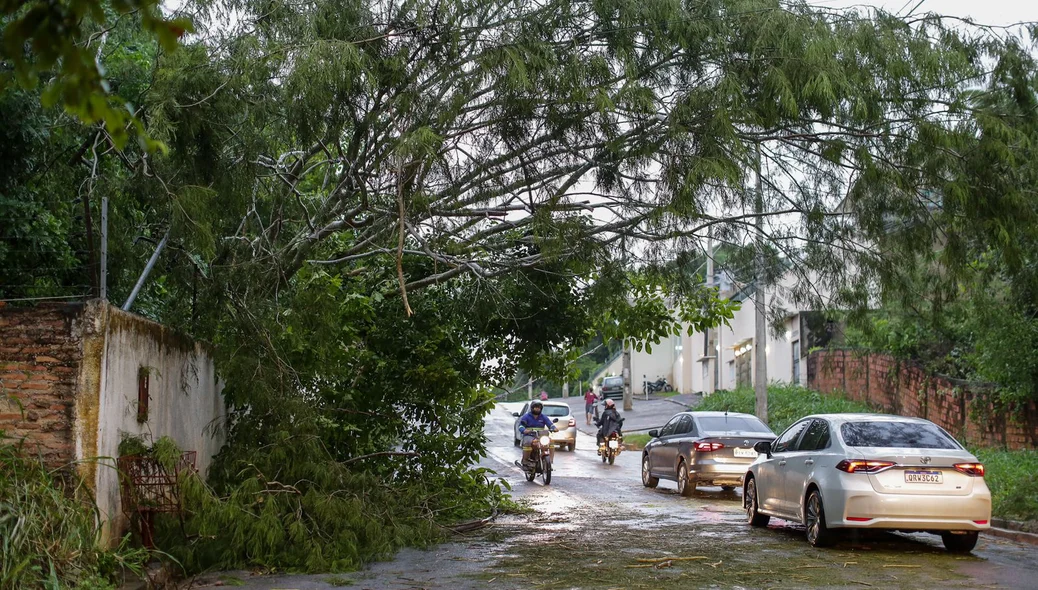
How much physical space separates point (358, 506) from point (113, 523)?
8.29ft

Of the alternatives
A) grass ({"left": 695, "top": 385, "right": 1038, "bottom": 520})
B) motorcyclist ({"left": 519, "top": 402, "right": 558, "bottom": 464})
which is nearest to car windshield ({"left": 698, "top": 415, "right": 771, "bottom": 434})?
motorcyclist ({"left": 519, "top": 402, "right": 558, "bottom": 464})

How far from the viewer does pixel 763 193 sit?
39.0 ft

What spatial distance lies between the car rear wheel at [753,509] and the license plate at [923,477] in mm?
3229

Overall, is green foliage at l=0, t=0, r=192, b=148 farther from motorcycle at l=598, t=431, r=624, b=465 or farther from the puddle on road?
motorcycle at l=598, t=431, r=624, b=465

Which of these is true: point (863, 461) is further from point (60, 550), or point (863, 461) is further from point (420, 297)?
point (60, 550)

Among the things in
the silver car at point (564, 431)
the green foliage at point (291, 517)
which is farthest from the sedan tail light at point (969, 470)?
the silver car at point (564, 431)

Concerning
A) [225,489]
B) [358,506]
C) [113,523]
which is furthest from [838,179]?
[113,523]

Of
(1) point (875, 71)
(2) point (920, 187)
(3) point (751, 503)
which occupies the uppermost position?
(1) point (875, 71)

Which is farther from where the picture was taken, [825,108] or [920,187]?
[920,187]

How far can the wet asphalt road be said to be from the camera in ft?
31.4

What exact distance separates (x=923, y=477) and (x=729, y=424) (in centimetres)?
895

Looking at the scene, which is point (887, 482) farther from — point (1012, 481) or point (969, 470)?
point (1012, 481)

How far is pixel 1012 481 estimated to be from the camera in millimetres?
16609

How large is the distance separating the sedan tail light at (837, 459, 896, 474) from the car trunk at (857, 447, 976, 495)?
0.04 meters
